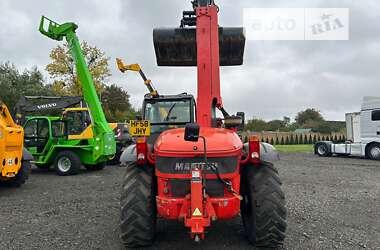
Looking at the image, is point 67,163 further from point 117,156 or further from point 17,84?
point 17,84

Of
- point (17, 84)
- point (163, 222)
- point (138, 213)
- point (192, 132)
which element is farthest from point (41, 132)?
point (17, 84)

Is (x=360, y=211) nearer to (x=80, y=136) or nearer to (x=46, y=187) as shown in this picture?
(x=46, y=187)

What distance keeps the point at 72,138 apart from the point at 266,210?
8810mm

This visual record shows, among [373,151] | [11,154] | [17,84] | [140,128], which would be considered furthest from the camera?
[17,84]

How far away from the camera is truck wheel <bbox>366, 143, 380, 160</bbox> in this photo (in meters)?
15.8

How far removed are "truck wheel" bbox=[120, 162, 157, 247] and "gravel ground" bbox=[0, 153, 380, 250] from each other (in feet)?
1.00

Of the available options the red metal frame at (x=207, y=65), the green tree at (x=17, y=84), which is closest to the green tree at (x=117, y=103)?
the green tree at (x=17, y=84)

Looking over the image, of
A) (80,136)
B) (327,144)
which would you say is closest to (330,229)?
(80,136)

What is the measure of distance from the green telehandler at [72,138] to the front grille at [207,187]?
7656 millimetres

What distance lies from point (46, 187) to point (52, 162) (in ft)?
9.27

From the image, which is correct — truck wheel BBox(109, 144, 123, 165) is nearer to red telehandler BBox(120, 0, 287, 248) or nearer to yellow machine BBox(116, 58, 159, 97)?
yellow machine BBox(116, 58, 159, 97)

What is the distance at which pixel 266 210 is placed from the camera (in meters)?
3.90

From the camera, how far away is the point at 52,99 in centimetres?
1195

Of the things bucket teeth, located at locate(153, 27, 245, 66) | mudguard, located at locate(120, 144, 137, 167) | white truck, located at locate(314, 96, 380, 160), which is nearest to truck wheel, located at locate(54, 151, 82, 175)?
bucket teeth, located at locate(153, 27, 245, 66)
